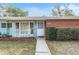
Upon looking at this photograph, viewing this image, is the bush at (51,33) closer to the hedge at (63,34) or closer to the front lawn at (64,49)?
the hedge at (63,34)

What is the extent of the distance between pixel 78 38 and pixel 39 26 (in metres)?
5.10

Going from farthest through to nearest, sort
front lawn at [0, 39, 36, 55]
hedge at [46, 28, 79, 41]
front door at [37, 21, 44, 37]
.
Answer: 1. front door at [37, 21, 44, 37]
2. hedge at [46, 28, 79, 41]
3. front lawn at [0, 39, 36, 55]

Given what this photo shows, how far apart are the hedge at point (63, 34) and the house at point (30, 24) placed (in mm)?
1762

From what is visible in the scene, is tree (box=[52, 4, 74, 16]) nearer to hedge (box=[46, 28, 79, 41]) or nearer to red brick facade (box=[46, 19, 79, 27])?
red brick facade (box=[46, 19, 79, 27])

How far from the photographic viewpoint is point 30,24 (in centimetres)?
2488

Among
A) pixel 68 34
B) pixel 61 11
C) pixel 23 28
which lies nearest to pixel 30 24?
pixel 23 28

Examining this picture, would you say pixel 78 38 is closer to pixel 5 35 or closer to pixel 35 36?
pixel 35 36

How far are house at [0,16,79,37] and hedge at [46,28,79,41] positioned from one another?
1762mm

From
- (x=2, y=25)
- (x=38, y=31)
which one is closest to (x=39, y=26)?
(x=38, y=31)

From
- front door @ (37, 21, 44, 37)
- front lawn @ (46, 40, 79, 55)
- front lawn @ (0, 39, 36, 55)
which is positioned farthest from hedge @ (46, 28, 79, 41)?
front lawn @ (0, 39, 36, 55)

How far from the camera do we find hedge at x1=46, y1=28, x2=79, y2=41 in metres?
21.2

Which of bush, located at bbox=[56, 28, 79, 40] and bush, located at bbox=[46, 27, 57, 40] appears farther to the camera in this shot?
bush, located at bbox=[46, 27, 57, 40]

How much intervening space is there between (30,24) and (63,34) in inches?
202

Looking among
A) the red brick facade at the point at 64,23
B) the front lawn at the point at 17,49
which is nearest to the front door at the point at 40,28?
the red brick facade at the point at 64,23
